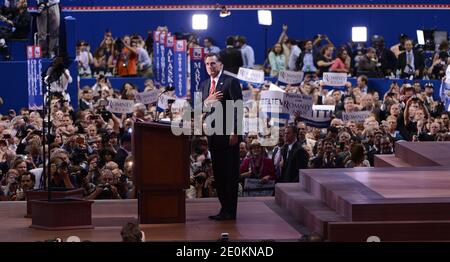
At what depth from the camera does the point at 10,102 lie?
26.6 meters

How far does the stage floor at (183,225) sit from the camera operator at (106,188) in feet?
1.11

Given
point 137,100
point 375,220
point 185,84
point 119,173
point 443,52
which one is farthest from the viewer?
point 443,52

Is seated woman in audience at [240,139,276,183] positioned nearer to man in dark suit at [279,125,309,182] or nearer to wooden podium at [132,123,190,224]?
man in dark suit at [279,125,309,182]

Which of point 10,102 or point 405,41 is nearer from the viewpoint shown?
point 10,102

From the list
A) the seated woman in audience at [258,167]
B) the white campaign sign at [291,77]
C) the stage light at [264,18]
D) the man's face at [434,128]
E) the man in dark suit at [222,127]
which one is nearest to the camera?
the man in dark suit at [222,127]

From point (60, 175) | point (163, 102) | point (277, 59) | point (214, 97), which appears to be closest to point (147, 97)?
point (163, 102)

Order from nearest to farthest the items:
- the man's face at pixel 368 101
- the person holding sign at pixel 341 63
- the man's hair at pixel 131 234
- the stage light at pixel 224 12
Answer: the man's hair at pixel 131 234 < the man's face at pixel 368 101 < the person holding sign at pixel 341 63 < the stage light at pixel 224 12

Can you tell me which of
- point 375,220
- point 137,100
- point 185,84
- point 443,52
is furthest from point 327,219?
point 443,52

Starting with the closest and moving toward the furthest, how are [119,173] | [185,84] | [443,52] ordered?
1. [119,173]
2. [185,84]
3. [443,52]

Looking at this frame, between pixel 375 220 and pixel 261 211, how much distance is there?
8.41 ft

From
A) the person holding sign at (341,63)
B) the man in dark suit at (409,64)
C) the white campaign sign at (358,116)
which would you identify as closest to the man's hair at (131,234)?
the white campaign sign at (358,116)

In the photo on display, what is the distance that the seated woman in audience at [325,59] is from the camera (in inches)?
1158

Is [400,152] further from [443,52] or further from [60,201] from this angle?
[443,52]

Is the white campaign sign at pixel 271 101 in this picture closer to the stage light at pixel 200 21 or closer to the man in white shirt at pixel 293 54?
the man in white shirt at pixel 293 54
